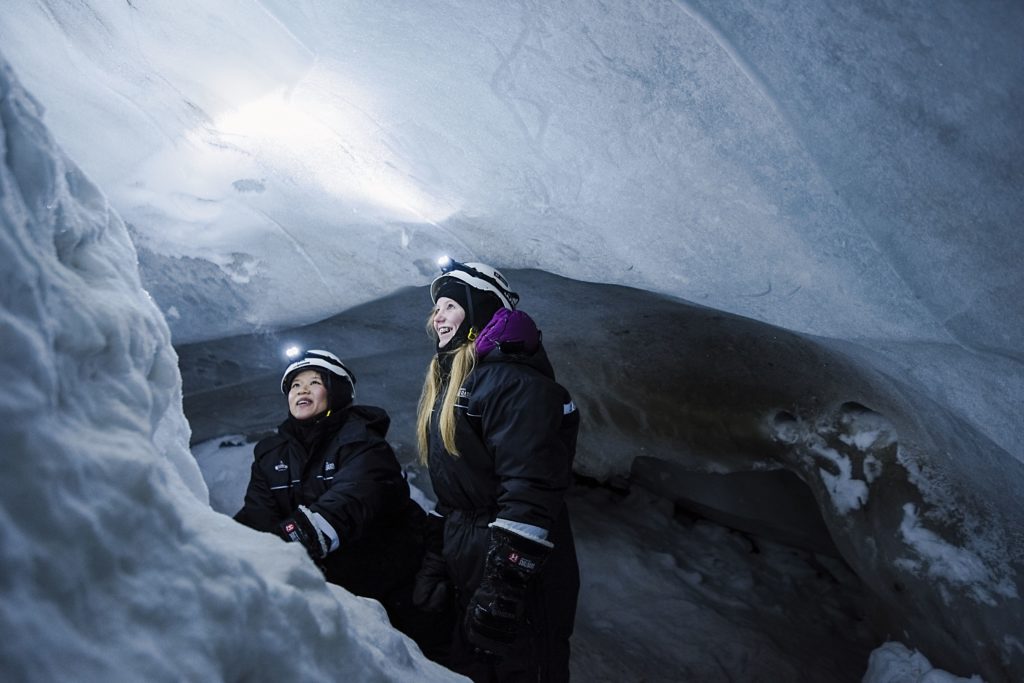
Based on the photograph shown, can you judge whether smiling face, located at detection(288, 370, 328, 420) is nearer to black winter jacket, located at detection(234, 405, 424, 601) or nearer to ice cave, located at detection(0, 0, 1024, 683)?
black winter jacket, located at detection(234, 405, 424, 601)

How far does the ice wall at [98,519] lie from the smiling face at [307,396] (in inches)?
65.4

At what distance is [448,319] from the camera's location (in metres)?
2.49

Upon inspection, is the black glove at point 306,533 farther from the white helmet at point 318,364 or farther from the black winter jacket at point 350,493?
the white helmet at point 318,364

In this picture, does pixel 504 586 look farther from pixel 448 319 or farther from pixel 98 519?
pixel 98 519

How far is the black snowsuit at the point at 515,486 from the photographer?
6.82ft

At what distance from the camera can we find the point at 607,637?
13.4 feet

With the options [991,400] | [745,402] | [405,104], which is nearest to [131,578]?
[405,104]

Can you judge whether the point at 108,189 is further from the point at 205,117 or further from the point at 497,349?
the point at 497,349

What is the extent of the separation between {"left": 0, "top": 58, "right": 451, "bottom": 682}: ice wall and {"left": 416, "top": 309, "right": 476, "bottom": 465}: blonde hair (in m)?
0.98

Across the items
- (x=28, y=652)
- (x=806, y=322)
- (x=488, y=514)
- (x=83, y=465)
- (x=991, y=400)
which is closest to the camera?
(x=28, y=652)

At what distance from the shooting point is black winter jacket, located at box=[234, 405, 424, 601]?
2676 mm

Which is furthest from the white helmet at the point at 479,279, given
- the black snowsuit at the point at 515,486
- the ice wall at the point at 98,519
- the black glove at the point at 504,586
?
the ice wall at the point at 98,519

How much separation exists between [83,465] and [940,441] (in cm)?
361

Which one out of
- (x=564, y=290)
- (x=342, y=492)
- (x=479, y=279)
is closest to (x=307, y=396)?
(x=342, y=492)
